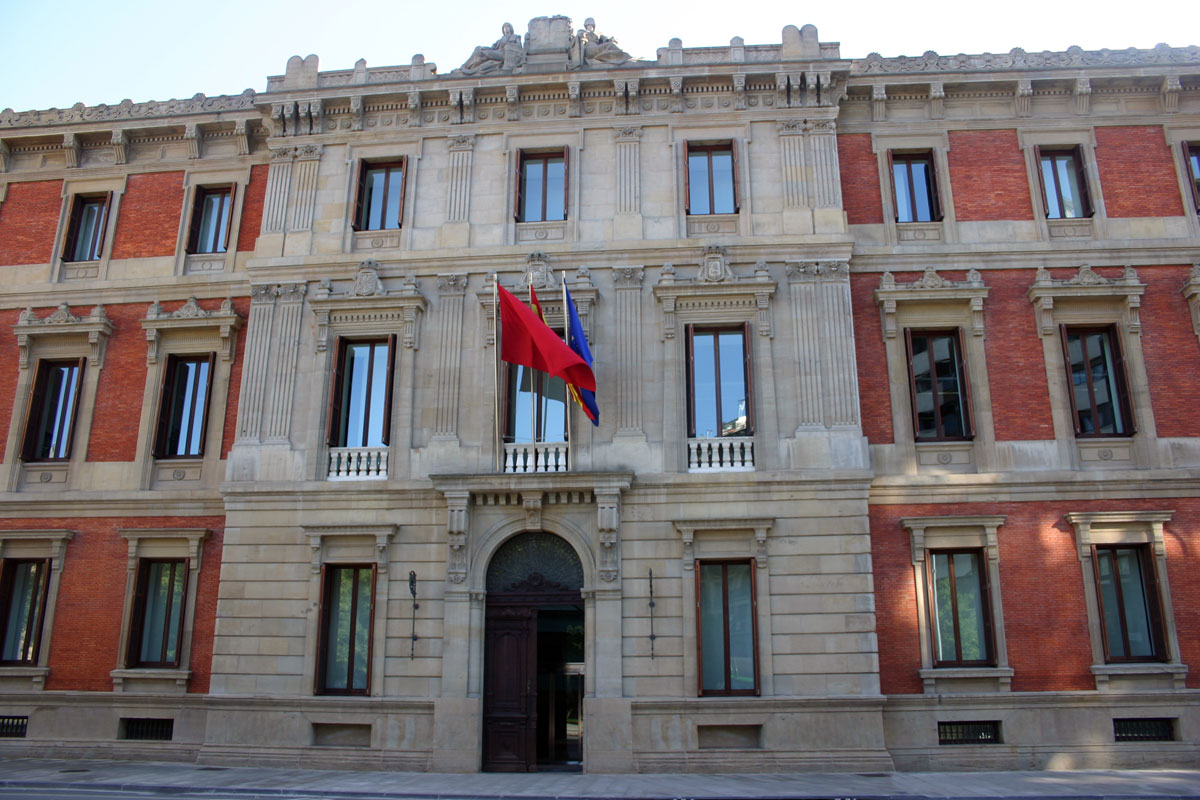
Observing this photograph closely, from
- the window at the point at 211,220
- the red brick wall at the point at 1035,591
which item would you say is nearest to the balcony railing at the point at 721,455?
the red brick wall at the point at 1035,591

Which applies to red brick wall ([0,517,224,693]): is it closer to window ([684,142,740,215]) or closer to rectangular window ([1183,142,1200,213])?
window ([684,142,740,215])

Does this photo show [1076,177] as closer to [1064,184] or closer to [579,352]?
[1064,184]

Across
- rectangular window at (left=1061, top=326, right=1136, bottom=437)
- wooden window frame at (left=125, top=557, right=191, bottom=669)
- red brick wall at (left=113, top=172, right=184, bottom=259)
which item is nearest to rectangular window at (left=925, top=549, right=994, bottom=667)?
rectangular window at (left=1061, top=326, right=1136, bottom=437)

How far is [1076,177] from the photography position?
2061 cm

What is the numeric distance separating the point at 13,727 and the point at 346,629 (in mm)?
7762

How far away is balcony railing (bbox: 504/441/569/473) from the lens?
18500 millimetres

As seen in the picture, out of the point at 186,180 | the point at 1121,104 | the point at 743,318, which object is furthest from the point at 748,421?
the point at 186,180

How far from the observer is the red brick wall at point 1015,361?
741 inches

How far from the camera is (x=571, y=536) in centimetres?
1817

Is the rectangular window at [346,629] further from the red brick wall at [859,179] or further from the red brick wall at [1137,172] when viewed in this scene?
the red brick wall at [1137,172]

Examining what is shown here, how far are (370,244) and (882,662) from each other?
557 inches

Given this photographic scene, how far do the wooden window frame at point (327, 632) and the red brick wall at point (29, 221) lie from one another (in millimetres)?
11293

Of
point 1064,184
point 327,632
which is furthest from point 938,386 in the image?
point 327,632

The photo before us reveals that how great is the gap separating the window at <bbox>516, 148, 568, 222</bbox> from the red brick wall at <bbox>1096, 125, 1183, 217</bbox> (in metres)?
12.1
